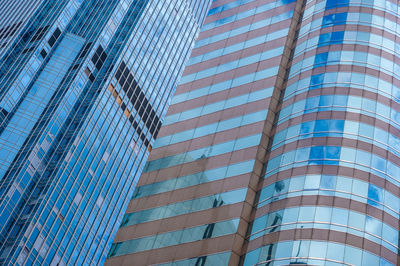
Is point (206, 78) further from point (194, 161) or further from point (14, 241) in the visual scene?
point (14, 241)

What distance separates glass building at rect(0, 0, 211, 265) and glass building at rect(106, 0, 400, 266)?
38109 millimetres

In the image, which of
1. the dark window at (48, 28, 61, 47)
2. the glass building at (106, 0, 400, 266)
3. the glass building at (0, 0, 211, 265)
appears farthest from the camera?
the dark window at (48, 28, 61, 47)

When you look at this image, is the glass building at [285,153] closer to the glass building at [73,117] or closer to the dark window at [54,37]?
the glass building at [73,117]

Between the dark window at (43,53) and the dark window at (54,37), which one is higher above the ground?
the dark window at (54,37)

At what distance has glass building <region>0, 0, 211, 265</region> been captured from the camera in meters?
102

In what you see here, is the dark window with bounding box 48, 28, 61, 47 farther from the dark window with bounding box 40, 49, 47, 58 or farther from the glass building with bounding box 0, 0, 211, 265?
the dark window with bounding box 40, 49, 47, 58

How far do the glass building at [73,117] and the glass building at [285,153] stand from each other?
125 ft

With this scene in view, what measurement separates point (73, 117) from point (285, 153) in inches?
2543

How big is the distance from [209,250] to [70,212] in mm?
58813

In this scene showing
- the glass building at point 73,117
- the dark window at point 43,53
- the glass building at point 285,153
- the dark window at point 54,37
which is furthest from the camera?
the dark window at point 54,37

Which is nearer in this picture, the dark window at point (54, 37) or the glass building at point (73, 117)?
the glass building at point (73, 117)

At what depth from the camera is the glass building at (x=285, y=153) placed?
5369 centimetres

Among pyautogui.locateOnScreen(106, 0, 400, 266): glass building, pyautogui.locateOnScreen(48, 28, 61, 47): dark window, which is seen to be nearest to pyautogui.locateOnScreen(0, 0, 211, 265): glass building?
pyautogui.locateOnScreen(48, 28, 61, 47): dark window

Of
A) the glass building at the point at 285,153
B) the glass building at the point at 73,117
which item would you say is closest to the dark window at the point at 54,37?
the glass building at the point at 73,117
